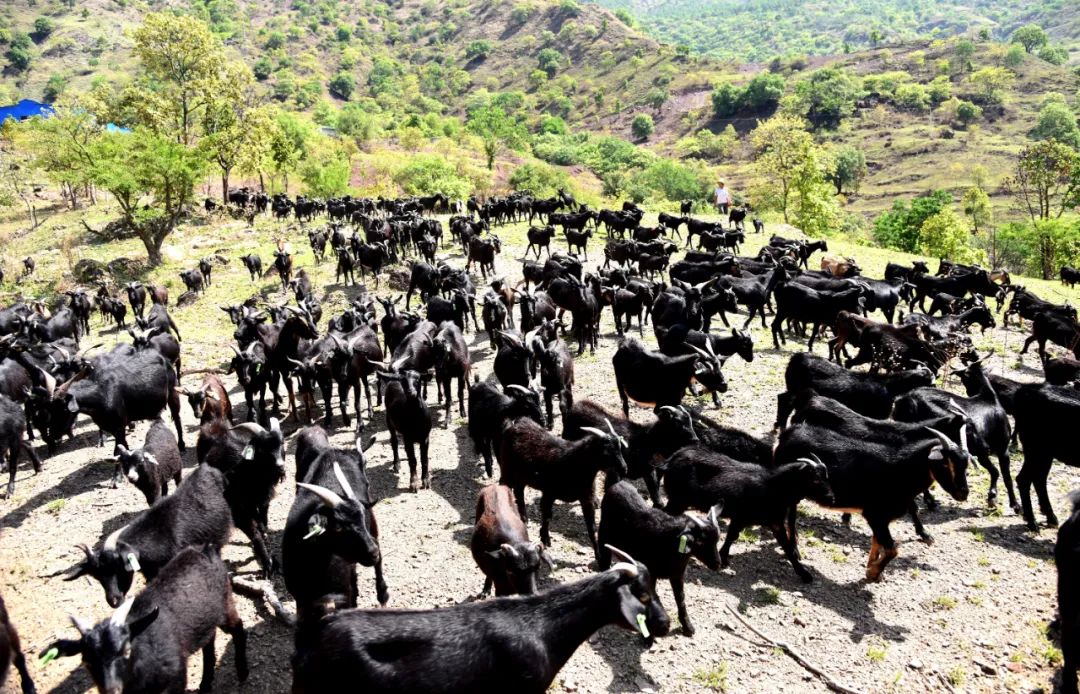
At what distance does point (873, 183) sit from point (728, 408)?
108 m

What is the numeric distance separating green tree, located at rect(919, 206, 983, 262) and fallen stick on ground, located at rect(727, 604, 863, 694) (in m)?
44.6

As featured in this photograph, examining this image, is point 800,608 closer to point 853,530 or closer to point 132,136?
point 853,530

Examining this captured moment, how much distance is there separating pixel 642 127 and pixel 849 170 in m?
52.1

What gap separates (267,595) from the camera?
305 inches

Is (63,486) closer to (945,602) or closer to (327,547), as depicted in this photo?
(327,547)

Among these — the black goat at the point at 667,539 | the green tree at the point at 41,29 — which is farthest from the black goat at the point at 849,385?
the green tree at the point at 41,29

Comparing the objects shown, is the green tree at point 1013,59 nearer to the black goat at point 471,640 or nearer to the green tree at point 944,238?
the green tree at point 944,238

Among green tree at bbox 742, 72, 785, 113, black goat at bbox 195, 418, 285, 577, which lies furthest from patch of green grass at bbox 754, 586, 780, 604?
green tree at bbox 742, 72, 785, 113

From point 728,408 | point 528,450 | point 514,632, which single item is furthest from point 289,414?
point 514,632

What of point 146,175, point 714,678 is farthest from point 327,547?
point 146,175

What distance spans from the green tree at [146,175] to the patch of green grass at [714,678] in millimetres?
32662

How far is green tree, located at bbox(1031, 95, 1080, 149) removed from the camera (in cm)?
10350

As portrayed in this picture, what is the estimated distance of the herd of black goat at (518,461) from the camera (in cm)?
550

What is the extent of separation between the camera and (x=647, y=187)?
2859 inches
